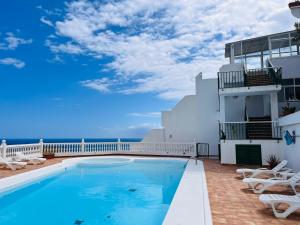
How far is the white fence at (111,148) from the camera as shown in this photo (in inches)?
681

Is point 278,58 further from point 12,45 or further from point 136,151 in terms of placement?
point 12,45

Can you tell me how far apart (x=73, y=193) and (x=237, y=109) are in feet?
43.9

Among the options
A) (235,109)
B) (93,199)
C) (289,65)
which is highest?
(289,65)

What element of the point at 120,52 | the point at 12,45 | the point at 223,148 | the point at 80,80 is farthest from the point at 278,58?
the point at 12,45

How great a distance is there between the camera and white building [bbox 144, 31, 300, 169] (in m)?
13.7

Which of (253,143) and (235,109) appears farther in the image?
(235,109)

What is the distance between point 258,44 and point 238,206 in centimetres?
1668

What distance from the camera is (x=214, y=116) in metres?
18.9

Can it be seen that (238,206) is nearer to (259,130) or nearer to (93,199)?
(93,199)

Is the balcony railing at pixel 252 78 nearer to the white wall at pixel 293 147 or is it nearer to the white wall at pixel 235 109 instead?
the white wall at pixel 235 109

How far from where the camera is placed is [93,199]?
317 inches

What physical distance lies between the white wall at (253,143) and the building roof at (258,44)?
859 cm

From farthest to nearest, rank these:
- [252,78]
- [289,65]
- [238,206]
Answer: [289,65]
[252,78]
[238,206]

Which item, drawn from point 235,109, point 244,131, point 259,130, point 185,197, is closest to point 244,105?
point 235,109
